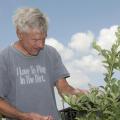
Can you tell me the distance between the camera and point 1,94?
4500 mm

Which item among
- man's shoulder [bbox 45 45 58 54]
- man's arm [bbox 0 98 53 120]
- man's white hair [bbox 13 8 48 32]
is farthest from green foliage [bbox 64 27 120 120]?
man's shoulder [bbox 45 45 58 54]

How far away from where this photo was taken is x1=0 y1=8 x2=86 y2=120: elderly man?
4.43 metres

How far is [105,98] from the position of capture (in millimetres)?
2951

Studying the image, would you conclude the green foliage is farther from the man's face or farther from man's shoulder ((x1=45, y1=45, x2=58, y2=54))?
man's shoulder ((x1=45, y1=45, x2=58, y2=54))

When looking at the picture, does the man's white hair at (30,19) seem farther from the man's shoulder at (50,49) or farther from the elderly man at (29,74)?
the man's shoulder at (50,49)

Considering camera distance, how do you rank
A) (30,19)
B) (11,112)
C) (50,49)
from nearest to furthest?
(11,112), (30,19), (50,49)

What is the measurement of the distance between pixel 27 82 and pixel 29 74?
0.10 m

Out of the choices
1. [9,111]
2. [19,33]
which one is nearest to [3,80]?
[9,111]

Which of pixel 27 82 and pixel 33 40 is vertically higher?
pixel 33 40

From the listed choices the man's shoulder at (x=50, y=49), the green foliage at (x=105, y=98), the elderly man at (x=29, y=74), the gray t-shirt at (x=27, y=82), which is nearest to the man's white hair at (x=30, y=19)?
the elderly man at (x=29, y=74)

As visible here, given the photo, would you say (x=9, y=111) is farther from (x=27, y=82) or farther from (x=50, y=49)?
(x=50, y=49)

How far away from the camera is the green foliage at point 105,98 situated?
2.92 meters

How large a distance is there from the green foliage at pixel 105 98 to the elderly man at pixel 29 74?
1.31 metres

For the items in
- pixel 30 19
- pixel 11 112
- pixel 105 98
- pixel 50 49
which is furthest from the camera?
pixel 50 49
